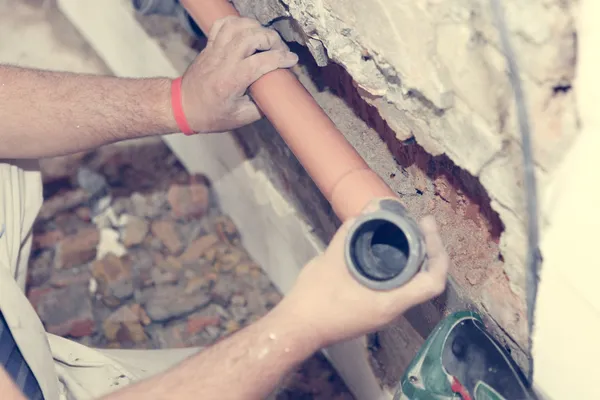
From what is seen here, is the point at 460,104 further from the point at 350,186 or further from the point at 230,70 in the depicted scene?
the point at 230,70

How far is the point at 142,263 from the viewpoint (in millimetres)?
2219

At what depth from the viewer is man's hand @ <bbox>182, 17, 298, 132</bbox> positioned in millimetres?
1156

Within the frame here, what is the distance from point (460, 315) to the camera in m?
1.03

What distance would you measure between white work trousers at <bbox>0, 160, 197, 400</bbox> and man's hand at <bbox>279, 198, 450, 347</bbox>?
0.60 meters

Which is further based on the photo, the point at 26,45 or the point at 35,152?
the point at 26,45

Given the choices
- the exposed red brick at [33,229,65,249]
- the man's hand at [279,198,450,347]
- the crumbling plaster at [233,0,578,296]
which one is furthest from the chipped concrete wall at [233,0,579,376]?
the exposed red brick at [33,229,65,249]

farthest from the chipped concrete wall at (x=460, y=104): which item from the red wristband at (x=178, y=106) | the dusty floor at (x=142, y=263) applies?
the dusty floor at (x=142, y=263)

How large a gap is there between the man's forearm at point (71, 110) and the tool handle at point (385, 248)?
0.60 metres

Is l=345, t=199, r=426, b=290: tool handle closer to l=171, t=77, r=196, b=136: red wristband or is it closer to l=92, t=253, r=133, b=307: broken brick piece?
l=171, t=77, r=196, b=136: red wristband

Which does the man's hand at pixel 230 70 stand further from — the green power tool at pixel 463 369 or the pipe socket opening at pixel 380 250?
the green power tool at pixel 463 369

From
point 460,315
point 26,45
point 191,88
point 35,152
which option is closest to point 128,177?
point 26,45

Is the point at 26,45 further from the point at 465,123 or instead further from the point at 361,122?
the point at 465,123

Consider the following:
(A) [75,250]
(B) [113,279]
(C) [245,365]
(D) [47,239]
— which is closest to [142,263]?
(B) [113,279]

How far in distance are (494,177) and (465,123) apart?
0.08 meters
